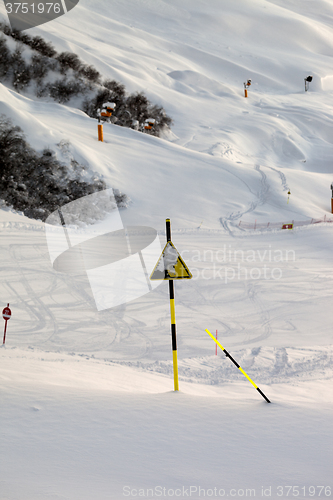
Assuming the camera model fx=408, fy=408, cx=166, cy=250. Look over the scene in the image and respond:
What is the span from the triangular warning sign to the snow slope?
1.64 meters

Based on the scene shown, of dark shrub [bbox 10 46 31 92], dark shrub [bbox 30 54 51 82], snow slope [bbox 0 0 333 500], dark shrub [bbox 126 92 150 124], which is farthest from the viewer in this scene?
dark shrub [bbox 126 92 150 124]

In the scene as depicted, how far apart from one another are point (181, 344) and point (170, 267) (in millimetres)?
4257

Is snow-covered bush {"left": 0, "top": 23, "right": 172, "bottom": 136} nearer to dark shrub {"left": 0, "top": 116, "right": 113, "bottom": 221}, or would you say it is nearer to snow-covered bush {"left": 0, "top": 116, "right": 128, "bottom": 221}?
snow-covered bush {"left": 0, "top": 116, "right": 128, "bottom": 221}

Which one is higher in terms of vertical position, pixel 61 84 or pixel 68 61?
pixel 68 61

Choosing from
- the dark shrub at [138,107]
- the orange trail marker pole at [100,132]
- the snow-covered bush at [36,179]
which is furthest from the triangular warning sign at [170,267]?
the dark shrub at [138,107]

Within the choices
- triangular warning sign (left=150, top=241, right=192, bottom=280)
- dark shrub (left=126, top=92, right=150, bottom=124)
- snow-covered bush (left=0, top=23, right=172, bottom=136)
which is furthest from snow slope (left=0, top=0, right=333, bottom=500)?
snow-covered bush (left=0, top=23, right=172, bottom=136)

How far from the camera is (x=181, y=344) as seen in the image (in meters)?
9.48

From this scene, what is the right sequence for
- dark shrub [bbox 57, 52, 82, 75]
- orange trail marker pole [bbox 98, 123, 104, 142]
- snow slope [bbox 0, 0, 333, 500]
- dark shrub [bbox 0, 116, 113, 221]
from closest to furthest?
snow slope [bbox 0, 0, 333, 500] → dark shrub [bbox 0, 116, 113, 221] → orange trail marker pole [bbox 98, 123, 104, 142] → dark shrub [bbox 57, 52, 82, 75]

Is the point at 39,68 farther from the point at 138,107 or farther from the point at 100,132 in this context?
the point at 100,132

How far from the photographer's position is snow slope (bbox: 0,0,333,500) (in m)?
3.89

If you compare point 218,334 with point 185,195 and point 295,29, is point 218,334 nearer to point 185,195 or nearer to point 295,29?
point 185,195

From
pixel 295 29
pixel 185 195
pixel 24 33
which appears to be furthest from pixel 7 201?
pixel 295 29

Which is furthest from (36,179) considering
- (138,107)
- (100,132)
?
(138,107)

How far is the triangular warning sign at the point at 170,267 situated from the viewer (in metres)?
5.66
